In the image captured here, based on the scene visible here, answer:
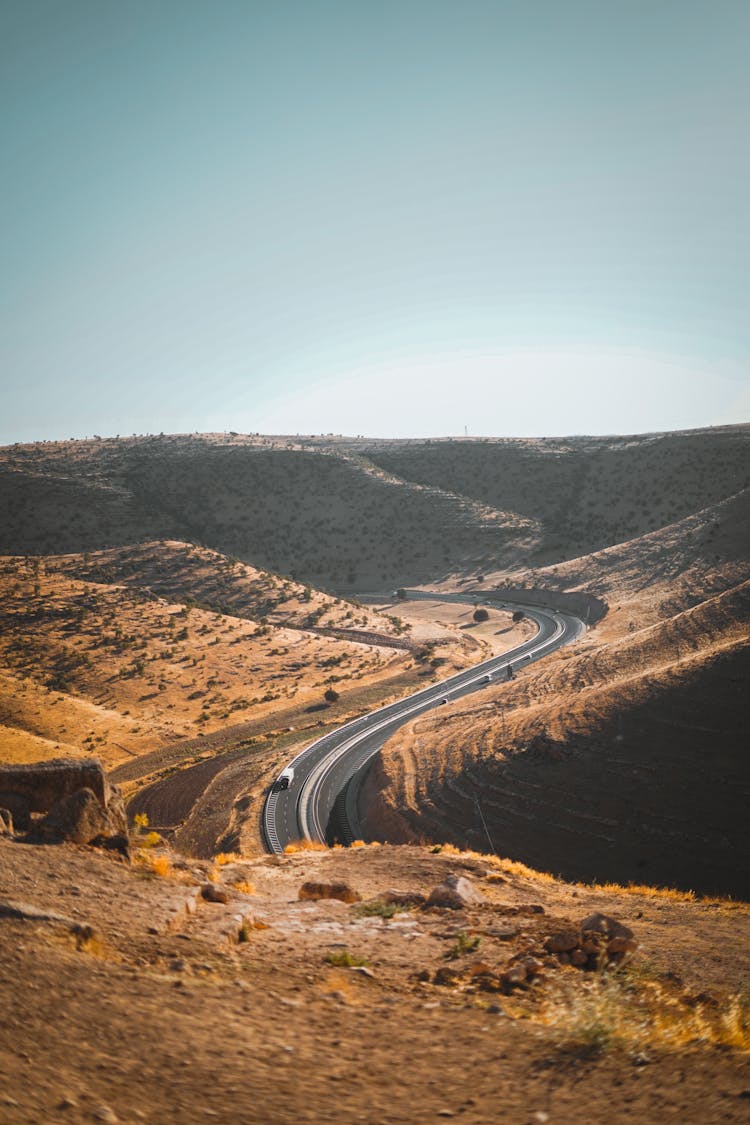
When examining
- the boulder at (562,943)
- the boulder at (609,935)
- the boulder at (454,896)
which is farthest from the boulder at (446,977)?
the boulder at (454,896)

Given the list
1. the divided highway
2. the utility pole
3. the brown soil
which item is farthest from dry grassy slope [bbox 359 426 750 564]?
the brown soil

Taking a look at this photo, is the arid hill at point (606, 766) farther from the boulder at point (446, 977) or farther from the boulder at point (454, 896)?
the boulder at point (446, 977)

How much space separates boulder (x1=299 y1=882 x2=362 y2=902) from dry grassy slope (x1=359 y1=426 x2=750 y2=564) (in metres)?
99.6

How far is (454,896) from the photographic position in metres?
13.0

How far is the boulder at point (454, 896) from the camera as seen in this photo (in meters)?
12.8

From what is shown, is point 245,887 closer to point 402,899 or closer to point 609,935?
point 402,899

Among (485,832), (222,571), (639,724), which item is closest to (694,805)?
(639,724)

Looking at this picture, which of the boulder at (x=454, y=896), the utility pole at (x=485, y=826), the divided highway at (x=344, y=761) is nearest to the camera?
the boulder at (x=454, y=896)

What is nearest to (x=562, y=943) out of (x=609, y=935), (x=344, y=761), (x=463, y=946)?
(x=609, y=935)

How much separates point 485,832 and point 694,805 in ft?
28.7

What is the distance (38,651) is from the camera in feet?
183

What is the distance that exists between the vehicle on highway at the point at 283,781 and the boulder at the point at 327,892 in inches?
963

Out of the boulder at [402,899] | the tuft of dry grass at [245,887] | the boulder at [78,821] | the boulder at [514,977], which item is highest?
the boulder at [78,821]

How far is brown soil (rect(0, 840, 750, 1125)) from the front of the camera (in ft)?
17.0
